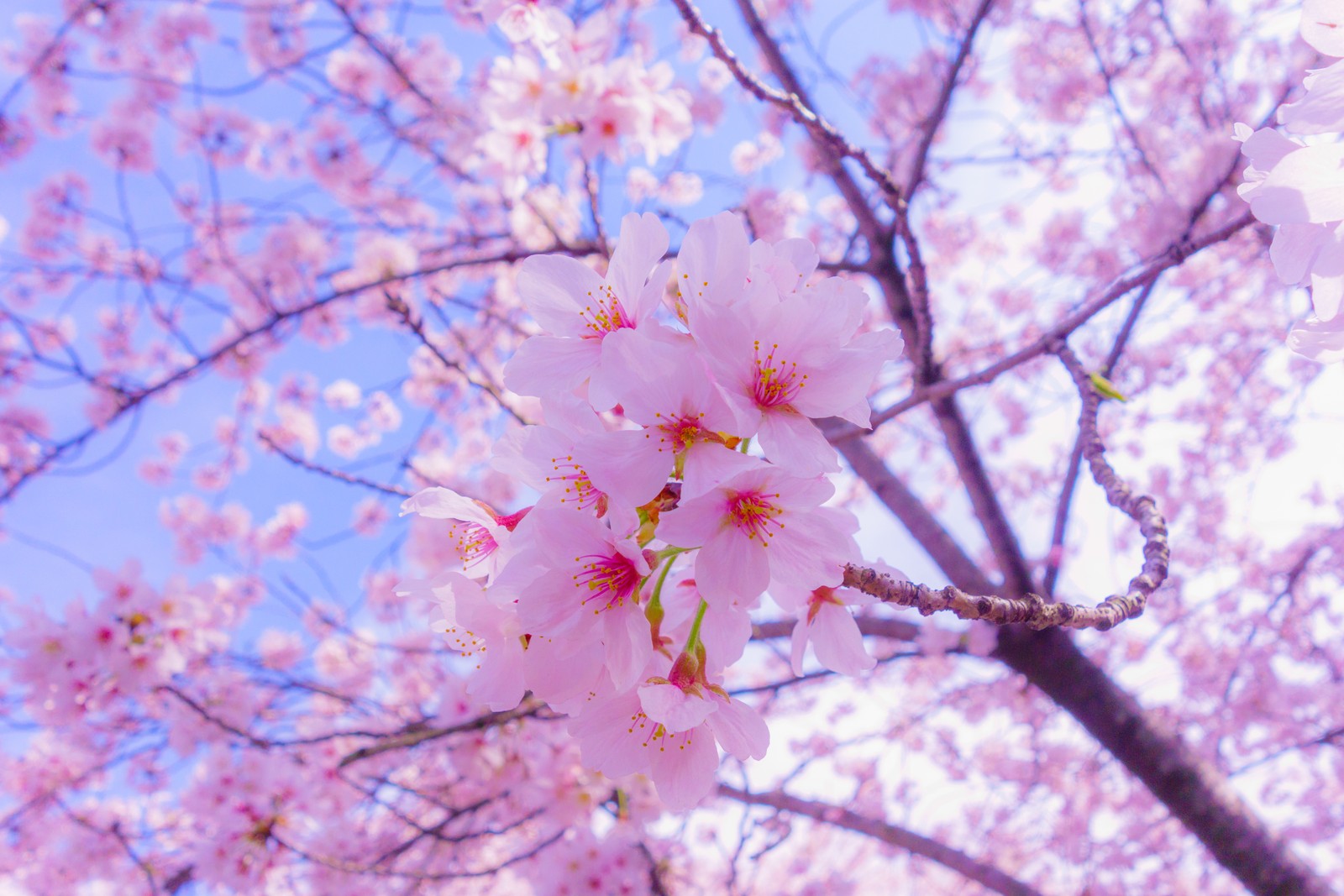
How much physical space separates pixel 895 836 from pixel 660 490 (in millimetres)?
3111

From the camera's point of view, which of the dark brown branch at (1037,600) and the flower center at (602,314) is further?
the flower center at (602,314)

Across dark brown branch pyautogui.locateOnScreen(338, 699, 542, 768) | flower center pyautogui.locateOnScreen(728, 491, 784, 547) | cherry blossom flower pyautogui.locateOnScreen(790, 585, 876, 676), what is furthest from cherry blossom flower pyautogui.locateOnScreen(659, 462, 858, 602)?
dark brown branch pyautogui.locateOnScreen(338, 699, 542, 768)

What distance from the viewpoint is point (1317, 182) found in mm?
713

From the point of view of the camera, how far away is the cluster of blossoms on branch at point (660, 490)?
789mm

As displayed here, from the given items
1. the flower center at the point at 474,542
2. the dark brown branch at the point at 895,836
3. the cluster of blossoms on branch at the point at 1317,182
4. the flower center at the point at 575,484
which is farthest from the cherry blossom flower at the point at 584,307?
the dark brown branch at the point at 895,836

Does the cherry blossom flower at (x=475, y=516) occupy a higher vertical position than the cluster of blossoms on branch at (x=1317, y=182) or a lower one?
higher

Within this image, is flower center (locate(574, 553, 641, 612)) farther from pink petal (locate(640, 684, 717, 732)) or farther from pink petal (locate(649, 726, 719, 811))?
pink petal (locate(649, 726, 719, 811))

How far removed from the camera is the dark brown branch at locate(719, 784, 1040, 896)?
2887 mm

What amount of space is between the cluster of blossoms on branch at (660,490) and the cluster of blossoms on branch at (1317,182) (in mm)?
413

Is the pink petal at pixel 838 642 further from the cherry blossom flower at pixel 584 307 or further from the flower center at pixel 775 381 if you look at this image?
the cherry blossom flower at pixel 584 307

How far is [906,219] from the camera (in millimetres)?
1552

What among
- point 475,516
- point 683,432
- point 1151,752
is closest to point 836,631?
point 683,432

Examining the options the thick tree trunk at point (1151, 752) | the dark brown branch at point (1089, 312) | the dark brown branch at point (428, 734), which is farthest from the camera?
the thick tree trunk at point (1151, 752)

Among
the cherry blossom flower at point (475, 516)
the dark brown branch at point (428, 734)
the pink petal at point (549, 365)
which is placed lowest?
the cherry blossom flower at point (475, 516)
